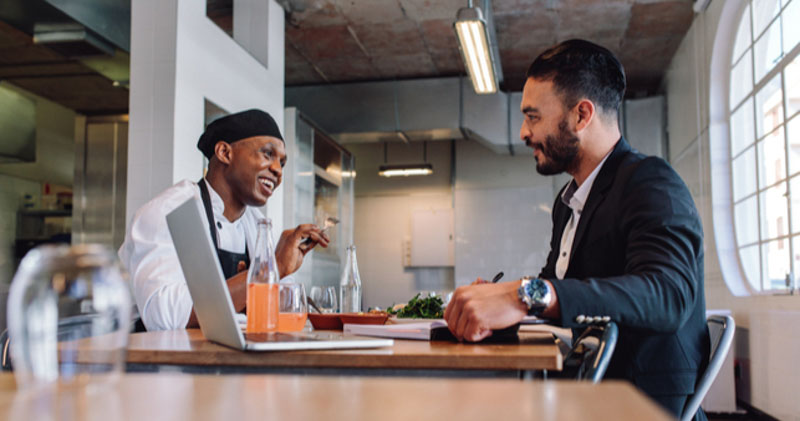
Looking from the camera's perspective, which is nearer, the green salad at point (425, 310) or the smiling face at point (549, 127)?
the smiling face at point (549, 127)

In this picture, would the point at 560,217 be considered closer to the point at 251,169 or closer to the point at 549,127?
the point at 549,127

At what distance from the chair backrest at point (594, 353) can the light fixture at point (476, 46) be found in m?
3.55

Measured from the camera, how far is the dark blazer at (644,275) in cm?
141

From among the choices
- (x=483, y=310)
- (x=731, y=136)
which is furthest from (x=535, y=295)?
(x=731, y=136)

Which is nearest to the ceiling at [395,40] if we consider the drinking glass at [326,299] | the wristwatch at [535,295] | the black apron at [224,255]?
the black apron at [224,255]

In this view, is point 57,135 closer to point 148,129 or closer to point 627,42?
point 148,129

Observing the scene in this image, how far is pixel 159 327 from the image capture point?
1.99 metres

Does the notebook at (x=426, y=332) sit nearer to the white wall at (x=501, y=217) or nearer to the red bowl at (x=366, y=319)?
the red bowl at (x=366, y=319)

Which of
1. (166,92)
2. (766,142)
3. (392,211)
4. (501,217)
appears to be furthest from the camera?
(392,211)

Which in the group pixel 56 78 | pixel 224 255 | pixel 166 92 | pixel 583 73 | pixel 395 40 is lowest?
pixel 224 255

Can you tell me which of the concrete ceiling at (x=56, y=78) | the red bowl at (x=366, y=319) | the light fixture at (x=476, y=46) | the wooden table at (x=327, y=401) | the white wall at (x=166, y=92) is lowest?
the red bowl at (x=366, y=319)

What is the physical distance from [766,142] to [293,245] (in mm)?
4165

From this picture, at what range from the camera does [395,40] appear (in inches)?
283

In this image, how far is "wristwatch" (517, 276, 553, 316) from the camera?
1392 mm
